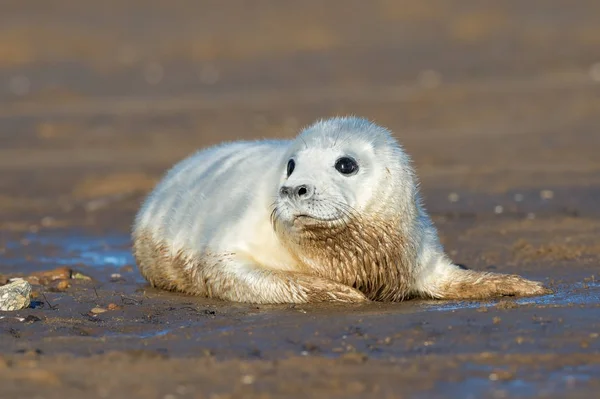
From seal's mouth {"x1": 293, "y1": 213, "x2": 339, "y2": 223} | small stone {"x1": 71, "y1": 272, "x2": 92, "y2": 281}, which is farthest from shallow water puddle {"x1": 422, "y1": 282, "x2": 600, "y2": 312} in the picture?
small stone {"x1": 71, "y1": 272, "x2": 92, "y2": 281}

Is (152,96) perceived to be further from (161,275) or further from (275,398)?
(275,398)

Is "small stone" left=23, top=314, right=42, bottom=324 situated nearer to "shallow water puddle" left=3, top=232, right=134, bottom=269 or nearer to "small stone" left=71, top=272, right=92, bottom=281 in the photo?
"small stone" left=71, top=272, right=92, bottom=281

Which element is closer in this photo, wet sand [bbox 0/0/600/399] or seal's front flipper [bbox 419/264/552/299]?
wet sand [bbox 0/0/600/399]

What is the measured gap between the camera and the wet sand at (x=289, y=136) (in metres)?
4.54

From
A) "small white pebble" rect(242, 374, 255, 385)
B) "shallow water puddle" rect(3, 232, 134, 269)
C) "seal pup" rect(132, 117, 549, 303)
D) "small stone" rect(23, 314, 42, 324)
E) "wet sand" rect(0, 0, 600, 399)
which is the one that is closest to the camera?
"small white pebble" rect(242, 374, 255, 385)

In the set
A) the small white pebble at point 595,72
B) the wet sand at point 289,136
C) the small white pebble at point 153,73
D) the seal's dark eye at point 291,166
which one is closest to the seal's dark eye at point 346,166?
the seal's dark eye at point 291,166

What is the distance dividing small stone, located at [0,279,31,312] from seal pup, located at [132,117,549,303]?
0.92 meters

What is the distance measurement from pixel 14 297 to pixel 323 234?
1549mm

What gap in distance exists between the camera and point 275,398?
411 cm

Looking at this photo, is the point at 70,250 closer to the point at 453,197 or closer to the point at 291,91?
the point at 453,197

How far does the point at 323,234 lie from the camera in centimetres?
584

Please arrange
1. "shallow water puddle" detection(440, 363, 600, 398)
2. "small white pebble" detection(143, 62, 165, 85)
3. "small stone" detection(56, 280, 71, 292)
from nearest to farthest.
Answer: "shallow water puddle" detection(440, 363, 600, 398) < "small stone" detection(56, 280, 71, 292) < "small white pebble" detection(143, 62, 165, 85)

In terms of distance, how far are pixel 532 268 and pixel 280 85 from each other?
1072 cm

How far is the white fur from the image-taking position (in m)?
5.88
